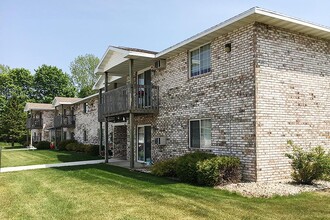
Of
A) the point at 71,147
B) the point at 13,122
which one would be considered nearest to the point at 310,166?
the point at 71,147

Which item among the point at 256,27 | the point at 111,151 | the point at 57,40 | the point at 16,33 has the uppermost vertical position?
the point at 57,40

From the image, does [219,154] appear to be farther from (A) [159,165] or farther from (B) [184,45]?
(B) [184,45]

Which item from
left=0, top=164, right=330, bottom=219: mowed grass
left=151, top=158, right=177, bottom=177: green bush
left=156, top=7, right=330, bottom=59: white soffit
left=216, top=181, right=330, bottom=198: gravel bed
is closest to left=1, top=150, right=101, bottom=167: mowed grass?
left=0, top=164, right=330, bottom=219: mowed grass

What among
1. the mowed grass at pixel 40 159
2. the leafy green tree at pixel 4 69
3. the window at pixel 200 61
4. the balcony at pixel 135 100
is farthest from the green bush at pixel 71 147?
the leafy green tree at pixel 4 69

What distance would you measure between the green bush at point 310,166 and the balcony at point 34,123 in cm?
3844

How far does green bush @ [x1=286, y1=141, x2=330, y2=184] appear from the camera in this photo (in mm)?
9547

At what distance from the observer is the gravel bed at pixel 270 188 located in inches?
336

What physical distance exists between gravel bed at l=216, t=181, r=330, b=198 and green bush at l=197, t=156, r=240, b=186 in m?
0.31

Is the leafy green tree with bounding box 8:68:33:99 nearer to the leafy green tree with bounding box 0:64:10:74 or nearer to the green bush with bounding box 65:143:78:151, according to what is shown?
the leafy green tree with bounding box 0:64:10:74

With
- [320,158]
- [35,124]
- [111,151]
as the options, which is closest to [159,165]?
[320,158]

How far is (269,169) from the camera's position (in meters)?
9.98

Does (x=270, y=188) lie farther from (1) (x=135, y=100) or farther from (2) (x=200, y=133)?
(1) (x=135, y=100)

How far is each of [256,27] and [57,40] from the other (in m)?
24.9

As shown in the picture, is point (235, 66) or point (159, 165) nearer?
point (235, 66)
